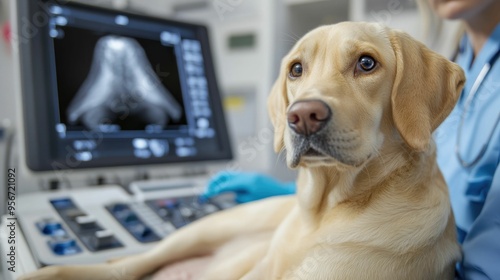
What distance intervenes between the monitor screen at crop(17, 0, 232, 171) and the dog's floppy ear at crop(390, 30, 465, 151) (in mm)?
788

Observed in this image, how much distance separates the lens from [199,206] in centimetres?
109

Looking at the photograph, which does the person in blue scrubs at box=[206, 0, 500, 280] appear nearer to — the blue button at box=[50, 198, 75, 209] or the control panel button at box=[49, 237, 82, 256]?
the control panel button at box=[49, 237, 82, 256]

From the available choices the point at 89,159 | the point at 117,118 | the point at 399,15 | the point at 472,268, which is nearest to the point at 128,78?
the point at 117,118

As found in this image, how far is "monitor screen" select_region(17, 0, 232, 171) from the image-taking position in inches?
41.3

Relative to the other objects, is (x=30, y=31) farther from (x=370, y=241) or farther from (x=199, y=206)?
(x=370, y=241)

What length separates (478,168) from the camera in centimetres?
75

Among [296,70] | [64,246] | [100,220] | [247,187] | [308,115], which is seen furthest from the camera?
[247,187]

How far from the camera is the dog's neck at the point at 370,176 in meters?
0.61

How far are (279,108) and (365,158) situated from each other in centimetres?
21

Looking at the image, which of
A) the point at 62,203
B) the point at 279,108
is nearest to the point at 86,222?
the point at 62,203

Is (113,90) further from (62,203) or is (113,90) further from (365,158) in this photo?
(365,158)

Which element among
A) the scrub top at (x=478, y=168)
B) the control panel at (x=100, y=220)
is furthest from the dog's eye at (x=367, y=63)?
the control panel at (x=100, y=220)

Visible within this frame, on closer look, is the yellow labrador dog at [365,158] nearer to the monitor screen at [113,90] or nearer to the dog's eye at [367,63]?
the dog's eye at [367,63]

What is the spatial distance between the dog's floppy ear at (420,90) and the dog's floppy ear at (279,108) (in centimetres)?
18
